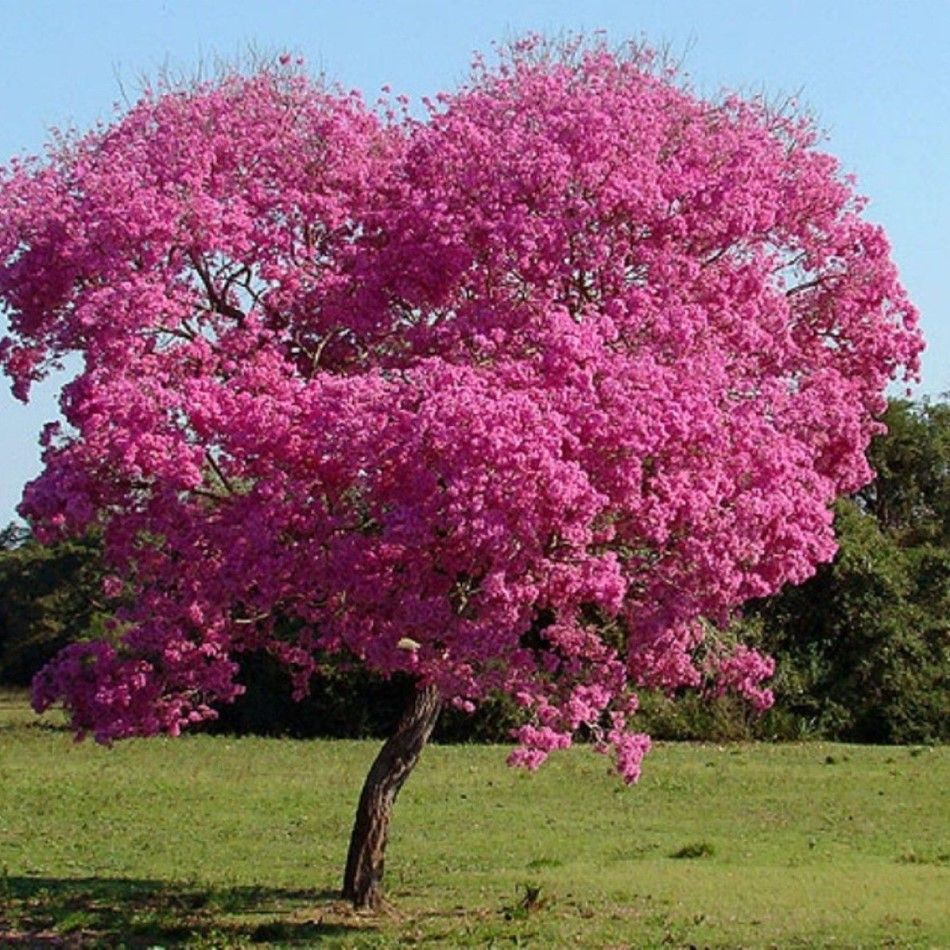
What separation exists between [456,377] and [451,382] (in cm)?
6

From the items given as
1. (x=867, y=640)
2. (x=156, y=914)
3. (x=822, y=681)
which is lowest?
(x=156, y=914)

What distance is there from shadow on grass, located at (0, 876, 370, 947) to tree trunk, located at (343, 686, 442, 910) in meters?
0.32

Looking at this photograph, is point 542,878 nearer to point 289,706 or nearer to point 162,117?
point 162,117

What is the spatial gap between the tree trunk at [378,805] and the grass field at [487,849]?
297 millimetres

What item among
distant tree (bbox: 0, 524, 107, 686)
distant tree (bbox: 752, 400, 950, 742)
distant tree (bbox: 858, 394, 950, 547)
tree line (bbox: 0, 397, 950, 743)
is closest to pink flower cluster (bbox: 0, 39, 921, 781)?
tree line (bbox: 0, 397, 950, 743)

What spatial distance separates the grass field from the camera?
15711mm

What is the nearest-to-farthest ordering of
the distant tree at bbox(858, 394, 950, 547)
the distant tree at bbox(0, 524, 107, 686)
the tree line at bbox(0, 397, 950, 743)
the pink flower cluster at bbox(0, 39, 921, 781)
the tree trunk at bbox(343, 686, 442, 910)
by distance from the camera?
the pink flower cluster at bbox(0, 39, 921, 781)
the tree trunk at bbox(343, 686, 442, 910)
the tree line at bbox(0, 397, 950, 743)
the distant tree at bbox(858, 394, 950, 547)
the distant tree at bbox(0, 524, 107, 686)

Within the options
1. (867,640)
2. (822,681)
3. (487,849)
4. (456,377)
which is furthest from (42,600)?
(456,377)

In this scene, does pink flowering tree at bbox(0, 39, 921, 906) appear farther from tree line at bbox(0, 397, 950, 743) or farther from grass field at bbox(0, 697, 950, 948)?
tree line at bbox(0, 397, 950, 743)

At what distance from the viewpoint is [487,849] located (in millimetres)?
21984

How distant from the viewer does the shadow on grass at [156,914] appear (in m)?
15.0

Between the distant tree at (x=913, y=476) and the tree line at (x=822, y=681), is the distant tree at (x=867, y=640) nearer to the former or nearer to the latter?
the tree line at (x=822, y=681)

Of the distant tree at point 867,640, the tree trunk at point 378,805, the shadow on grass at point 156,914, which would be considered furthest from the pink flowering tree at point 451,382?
the distant tree at point 867,640

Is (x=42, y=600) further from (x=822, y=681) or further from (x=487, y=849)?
(x=487, y=849)
